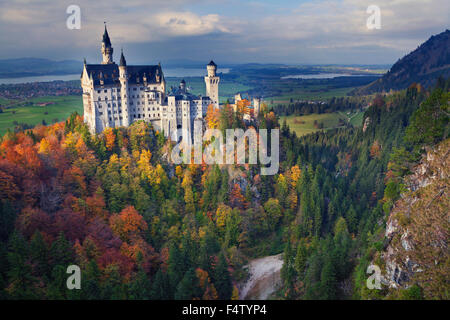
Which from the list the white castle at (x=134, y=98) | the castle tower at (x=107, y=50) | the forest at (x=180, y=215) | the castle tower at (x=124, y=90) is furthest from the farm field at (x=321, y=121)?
the castle tower at (x=107, y=50)

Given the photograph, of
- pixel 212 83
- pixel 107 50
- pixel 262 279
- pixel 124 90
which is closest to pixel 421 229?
pixel 262 279

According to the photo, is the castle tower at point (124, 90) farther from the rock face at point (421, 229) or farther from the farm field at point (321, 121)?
the farm field at point (321, 121)

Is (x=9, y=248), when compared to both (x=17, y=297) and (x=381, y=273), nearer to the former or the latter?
(x=17, y=297)

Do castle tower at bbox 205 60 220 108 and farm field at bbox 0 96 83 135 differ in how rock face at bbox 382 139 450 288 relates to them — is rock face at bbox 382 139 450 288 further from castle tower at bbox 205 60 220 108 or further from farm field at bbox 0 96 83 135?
farm field at bbox 0 96 83 135

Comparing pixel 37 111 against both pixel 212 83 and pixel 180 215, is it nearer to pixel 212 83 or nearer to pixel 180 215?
pixel 212 83

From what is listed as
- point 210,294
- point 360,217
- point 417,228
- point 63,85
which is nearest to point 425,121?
point 417,228
